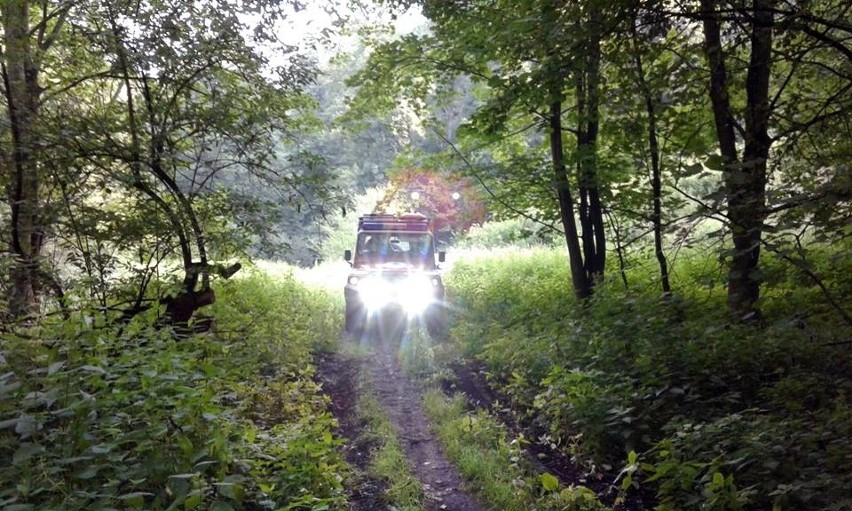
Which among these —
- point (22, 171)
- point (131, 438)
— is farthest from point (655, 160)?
point (22, 171)

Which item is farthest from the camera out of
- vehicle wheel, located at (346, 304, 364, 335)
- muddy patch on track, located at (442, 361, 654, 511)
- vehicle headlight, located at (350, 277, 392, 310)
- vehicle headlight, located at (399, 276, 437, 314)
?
vehicle wheel, located at (346, 304, 364, 335)

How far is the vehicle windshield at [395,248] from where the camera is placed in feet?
38.8

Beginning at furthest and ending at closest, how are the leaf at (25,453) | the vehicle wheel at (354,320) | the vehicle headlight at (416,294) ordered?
1. the vehicle wheel at (354,320)
2. the vehicle headlight at (416,294)
3. the leaf at (25,453)

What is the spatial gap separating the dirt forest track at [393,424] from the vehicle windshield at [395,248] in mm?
2245

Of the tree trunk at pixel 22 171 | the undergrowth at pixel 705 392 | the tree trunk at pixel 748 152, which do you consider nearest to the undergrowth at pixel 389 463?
the undergrowth at pixel 705 392

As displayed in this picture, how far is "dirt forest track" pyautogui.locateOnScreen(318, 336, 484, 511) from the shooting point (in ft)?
15.4

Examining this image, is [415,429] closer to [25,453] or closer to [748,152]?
[25,453]

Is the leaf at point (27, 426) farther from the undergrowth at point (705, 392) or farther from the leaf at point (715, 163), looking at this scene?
the leaf at point (715, 163)

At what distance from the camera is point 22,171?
5.24 m

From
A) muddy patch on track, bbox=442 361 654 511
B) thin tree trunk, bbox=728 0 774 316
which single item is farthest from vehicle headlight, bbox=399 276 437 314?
thin tree trunk, bbox=728 0 774 316

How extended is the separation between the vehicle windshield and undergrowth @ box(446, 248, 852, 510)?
13.8 feet

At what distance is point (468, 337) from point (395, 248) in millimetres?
3046

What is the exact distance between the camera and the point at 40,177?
5449 millimetres

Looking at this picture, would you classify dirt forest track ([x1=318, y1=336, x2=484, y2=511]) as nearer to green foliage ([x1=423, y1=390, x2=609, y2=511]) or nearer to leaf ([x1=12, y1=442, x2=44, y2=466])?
green foliage ([x1=423, y1=390, x2=609, y2=511])
